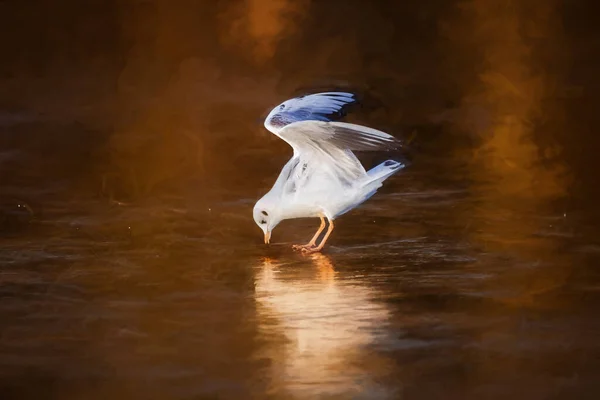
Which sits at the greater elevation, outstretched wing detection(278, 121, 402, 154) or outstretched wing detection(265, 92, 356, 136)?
outstretched wing detection(265, 92, 356, 136)

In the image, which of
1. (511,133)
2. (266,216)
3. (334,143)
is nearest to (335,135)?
(334,143)

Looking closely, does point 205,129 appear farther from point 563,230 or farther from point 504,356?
point 504,356

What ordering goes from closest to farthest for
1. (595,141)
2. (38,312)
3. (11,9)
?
(38,312) → (595,141) → (11,9)

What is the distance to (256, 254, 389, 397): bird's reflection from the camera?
2.62 feet

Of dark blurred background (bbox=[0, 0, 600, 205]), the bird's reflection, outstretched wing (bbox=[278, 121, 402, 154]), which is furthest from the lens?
dark blurred background (bbox=[0, 0, 600, 205])

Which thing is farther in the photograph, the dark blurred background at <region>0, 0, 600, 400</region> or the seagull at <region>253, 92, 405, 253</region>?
the seagull at <region>253, 92, 405, 253</region>

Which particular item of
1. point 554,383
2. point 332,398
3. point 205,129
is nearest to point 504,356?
point 554,383

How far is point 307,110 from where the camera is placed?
1188 millimetres

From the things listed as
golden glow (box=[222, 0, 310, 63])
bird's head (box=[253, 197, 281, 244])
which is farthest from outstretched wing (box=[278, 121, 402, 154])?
golden glow (box=[222, 0, 310, 63])

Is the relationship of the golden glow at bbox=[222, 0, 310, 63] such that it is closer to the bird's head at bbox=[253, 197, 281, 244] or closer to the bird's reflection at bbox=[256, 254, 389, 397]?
the bird's head at bbox=[253, 197, 281, 244]

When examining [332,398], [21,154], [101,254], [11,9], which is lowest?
[332,398]

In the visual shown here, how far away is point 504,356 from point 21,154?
1113 millimetres

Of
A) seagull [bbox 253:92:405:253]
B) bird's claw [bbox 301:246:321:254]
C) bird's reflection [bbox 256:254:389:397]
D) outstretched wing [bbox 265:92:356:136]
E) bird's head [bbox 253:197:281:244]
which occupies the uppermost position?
outstretched wing [bbox 265:92:356:136]

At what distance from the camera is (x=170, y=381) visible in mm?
798
